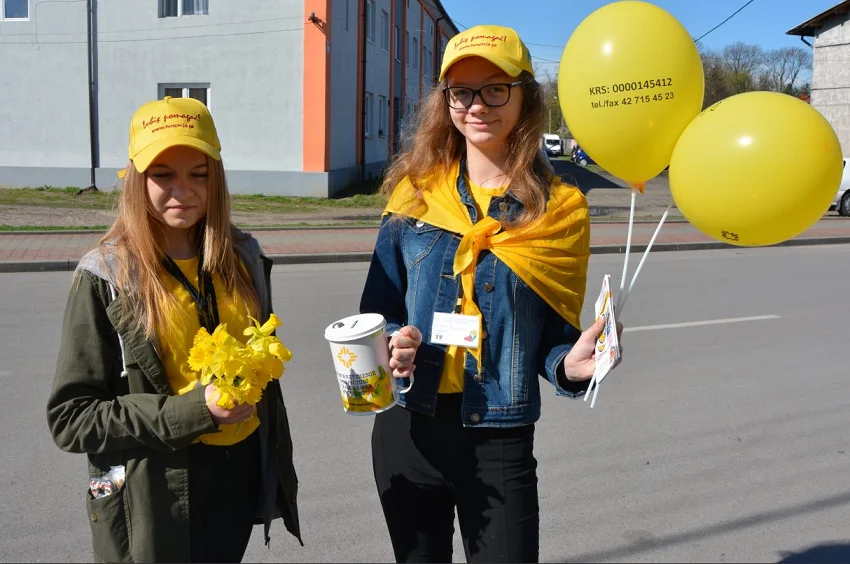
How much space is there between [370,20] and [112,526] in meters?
24.0

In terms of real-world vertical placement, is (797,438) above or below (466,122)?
below

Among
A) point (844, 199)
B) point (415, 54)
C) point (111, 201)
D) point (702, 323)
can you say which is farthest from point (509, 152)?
point (415, 54)

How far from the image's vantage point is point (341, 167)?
69.7 ft

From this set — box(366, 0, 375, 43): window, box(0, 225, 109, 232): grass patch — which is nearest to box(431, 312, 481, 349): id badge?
box(0, 225, 109, 232): grass patch

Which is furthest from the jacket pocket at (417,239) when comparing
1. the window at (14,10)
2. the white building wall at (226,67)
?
the window at (14,10)

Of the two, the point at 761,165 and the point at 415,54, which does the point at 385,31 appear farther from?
the point at 761,165

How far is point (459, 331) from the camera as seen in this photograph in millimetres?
2062

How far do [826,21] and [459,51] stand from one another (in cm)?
3849

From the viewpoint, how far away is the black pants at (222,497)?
190 centimetres

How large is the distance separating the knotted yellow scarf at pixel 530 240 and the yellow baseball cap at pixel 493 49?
34cm

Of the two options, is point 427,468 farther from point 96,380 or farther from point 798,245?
point 798,245

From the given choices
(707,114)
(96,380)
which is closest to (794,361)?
(707,114)

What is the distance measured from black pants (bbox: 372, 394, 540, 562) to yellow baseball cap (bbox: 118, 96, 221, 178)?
890 millimetres

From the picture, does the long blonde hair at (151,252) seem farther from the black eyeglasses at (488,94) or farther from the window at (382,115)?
the window at (382,115)
